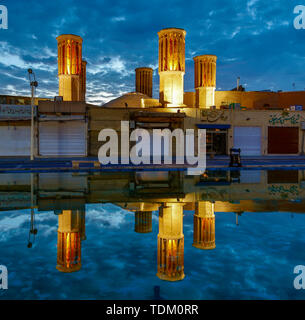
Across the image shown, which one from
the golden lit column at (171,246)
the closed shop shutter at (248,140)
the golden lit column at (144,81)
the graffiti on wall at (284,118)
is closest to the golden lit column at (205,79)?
the closed shop shutter at (248,140)

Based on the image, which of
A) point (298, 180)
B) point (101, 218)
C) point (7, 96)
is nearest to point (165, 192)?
point (101, 218)

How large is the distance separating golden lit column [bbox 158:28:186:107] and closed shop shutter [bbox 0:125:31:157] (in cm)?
1257

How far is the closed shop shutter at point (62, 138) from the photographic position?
26922 millimetres

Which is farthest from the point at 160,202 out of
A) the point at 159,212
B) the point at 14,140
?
the point at 14,140

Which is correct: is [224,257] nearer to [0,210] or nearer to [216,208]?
[216,208]

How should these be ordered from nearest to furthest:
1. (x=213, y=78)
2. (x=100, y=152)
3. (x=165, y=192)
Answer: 1. (x=165, y=192)
2. (x=100, y=152)
3. (x=213, y=78)

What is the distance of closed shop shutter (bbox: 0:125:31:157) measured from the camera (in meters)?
26.7

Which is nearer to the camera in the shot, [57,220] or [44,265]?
[44,265]

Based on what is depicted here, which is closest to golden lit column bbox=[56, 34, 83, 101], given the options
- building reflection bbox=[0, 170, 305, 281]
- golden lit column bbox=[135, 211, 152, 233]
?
building reflection bbox=[0, 170, 305, 281]

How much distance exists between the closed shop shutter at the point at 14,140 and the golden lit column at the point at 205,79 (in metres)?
19.1

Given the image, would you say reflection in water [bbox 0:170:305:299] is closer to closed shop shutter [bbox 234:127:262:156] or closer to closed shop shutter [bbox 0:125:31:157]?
closed shop shutter [bbox 0:125:31:157]

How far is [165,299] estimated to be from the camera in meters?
3.96

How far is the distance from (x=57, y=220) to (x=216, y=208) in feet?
13.1

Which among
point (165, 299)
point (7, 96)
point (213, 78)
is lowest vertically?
point (165, 299)
